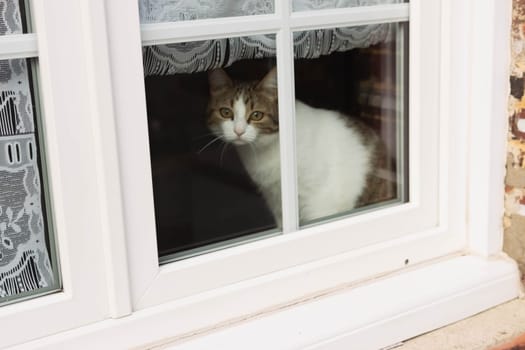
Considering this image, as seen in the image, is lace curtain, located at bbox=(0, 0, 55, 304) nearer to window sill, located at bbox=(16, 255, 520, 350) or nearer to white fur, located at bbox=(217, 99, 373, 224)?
window sill, located at bbox=(16, 255, 520, 350)

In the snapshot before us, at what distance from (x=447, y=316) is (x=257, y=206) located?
1.52ft

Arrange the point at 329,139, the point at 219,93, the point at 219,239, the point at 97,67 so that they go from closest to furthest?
the point at 97,67 → the point at 219,239 → the point at 219,93 → the point at 329,139

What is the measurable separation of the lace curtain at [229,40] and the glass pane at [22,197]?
226mm

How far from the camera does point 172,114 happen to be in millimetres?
1358

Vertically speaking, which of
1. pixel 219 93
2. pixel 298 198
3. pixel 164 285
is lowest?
pixel 164 285

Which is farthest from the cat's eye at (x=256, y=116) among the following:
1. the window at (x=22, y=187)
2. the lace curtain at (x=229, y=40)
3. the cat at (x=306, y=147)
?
the window at (x=22, y=187)

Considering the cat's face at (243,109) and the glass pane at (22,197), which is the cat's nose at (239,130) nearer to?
the cat's face at (243,109)

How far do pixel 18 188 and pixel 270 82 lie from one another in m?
0.56

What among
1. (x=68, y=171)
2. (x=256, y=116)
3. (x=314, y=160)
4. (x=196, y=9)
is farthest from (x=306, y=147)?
A: (x=68, y=171)

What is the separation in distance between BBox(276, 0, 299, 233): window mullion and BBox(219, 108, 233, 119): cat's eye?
231 mm

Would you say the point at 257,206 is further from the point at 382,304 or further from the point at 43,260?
the point at 43,260

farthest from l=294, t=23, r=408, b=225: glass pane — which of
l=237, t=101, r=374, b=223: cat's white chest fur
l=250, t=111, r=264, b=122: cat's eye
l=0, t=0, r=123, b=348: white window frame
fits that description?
l=0, t=0, r=123, b=348: white window frame

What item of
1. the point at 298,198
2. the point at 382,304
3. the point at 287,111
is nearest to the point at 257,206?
the point at 298,198

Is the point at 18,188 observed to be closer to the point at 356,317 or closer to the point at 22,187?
the point at 22,187
